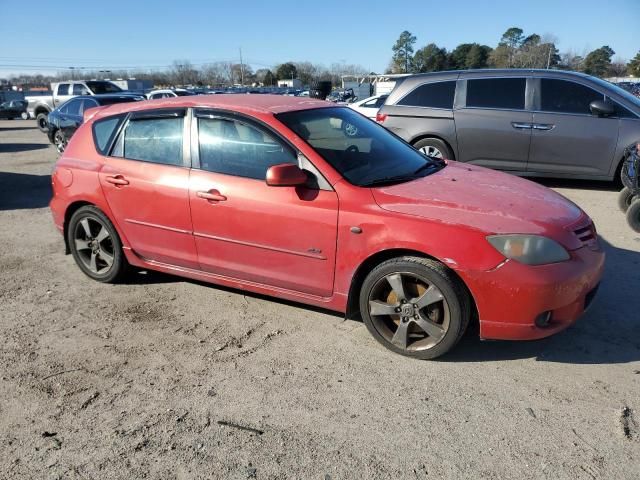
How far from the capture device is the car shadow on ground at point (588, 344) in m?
3.26

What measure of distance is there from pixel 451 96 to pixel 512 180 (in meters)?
4.62

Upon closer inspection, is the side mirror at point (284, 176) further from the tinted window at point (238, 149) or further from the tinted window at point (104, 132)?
the tinted window at point (104, 132)

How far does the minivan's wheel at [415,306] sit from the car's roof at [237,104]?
1513 millimetres

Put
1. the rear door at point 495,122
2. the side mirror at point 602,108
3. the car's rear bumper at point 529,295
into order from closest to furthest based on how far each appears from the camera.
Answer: the car's rear bumper at point 529,295, the side mirror at point 602,108, the rear door at point 495,122

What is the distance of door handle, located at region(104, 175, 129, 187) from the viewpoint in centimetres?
416

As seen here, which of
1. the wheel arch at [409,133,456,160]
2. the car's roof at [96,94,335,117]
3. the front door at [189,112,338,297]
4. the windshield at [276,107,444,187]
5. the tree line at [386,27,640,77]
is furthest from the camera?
the tree line at [386,27,640,77]

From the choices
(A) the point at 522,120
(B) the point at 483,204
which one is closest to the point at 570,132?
(A) the point at 522,120

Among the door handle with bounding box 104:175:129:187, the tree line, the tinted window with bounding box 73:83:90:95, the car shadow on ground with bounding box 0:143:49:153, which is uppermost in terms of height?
the tree line

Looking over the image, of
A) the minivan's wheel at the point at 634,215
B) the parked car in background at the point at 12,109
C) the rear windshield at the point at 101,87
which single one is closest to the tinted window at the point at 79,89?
the rear windshield at the point at 101,87

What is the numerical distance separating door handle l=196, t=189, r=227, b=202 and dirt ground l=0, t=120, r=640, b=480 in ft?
3.03

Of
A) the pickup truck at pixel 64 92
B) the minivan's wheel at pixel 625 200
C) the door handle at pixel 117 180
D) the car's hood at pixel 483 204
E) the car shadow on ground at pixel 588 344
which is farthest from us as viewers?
the pickup truck at pixel 64 92

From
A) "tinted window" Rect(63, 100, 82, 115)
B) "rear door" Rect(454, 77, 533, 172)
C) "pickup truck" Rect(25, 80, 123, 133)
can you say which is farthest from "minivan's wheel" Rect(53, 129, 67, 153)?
"rear door" Rect(454, 77, 533, 172)

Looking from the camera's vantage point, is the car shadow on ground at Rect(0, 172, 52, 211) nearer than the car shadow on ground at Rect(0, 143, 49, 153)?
Yes

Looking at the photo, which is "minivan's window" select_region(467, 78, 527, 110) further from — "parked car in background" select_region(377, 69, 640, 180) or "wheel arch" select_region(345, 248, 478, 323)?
"wheel arch" select_region(345, 248, 478, 323)
